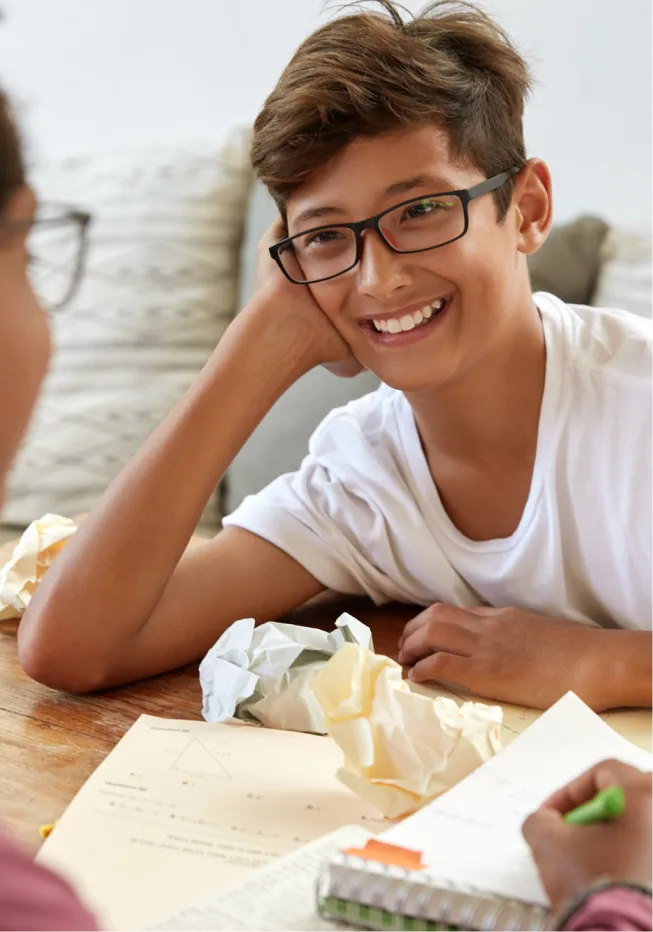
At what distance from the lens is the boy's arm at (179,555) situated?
1049 mm

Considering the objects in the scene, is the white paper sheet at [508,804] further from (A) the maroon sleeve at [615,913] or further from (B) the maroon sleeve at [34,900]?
(B) the maroon sleeve at [34,900]

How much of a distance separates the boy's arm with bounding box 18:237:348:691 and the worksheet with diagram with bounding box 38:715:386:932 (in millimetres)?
154

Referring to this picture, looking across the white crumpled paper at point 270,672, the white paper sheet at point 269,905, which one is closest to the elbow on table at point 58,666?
the white crumpled paper at point 270,672

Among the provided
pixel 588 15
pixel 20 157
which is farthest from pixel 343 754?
pixel 588 15

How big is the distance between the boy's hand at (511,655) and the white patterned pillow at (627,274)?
0.67 meters

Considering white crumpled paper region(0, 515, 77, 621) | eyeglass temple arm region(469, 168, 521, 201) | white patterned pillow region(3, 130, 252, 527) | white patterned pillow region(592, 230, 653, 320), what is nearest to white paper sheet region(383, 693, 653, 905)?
eyeglass temple arm region(469, 168, 521, 201)

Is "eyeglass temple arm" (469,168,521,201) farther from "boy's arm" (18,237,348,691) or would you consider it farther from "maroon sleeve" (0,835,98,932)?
"maroon sleeve" (0,835,98,932)

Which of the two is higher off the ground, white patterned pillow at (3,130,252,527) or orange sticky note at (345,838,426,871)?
white patterned pillow at (3,130,252,527)

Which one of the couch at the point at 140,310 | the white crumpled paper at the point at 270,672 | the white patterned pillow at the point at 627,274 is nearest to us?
the white crumpled paper at the point at 270,672

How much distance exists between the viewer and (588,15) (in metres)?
1.67

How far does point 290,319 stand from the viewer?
3.90 ft

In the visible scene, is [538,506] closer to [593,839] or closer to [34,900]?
[593,839]

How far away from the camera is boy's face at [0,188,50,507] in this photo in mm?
537

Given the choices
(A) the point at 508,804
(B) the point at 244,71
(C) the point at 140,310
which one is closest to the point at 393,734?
(A) the point at 508,804
